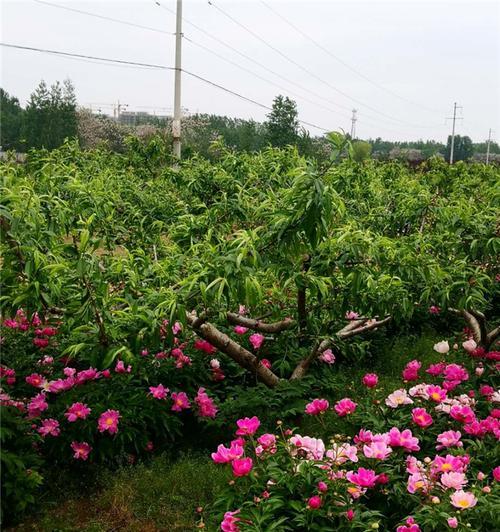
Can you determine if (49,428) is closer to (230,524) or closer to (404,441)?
(230,524)

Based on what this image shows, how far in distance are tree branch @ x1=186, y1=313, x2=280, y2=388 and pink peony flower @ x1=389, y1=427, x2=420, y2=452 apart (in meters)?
1.11

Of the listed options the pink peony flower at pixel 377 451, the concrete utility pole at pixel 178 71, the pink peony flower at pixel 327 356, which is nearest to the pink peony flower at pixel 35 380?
the pink peony flower at pixel 327 356

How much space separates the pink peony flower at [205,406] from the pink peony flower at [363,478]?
1.10 metres

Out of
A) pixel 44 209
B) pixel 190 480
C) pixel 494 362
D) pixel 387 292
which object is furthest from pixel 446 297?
pixel 44 209

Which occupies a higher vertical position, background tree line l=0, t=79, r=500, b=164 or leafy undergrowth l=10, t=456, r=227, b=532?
background tree line l=0, t=79, r=500, b=164

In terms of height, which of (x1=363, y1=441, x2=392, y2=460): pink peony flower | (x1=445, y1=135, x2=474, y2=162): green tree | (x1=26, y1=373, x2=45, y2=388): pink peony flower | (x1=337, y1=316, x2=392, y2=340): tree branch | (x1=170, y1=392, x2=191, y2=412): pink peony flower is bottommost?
(x1=170, y1=392, x2=191, y2=412): pink peony flower

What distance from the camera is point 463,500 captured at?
1.71 m

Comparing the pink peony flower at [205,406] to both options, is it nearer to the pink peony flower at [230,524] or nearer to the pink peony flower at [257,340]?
the pink peony flower at [257,340]

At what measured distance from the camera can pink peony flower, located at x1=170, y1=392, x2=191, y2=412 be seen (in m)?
2.83

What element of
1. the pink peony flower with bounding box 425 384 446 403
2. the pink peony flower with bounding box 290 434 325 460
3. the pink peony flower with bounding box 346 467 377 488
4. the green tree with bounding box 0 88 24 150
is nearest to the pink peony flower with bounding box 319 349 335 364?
the pink peony flower with bounding box 425 384 446 403

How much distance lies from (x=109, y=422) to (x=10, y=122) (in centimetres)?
4156

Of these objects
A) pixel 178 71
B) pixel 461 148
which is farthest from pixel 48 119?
pixel 461 148

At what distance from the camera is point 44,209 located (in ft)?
8.86

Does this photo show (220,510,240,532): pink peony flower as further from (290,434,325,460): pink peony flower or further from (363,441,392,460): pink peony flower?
(363,441,392,460): pink peony flower
